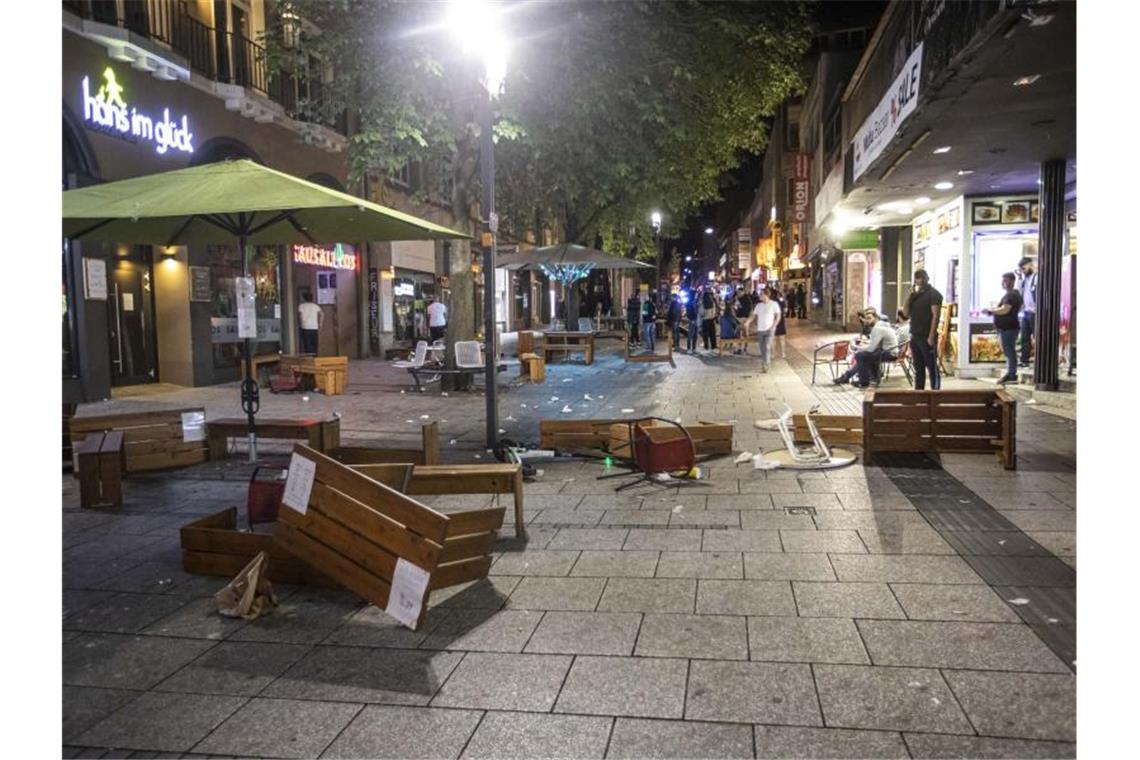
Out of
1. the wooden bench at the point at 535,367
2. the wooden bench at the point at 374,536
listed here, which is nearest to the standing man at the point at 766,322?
the wooden bench at the point at 535,367

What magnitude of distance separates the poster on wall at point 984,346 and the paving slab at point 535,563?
12.0 m

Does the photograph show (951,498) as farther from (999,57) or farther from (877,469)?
(999,57)

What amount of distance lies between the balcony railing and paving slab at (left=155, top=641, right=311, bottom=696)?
42.4 feet

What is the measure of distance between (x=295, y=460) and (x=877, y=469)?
5.38 metres

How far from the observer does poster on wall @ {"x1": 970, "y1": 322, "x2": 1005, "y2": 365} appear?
14891mm

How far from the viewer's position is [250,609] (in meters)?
4.43

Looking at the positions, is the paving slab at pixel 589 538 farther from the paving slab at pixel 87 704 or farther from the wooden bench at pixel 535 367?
the wooden bench at pixel 535 367

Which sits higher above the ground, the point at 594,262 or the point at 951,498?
the point at 594,262

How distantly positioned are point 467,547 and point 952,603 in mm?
2631

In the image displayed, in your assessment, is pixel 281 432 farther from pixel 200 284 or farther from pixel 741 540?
pixel 200 284

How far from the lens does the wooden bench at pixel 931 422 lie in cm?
809

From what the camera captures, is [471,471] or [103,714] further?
[471,471]

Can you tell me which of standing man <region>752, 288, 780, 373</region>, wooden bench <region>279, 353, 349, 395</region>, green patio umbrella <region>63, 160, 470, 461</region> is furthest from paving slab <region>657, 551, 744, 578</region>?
standing man <region>752, 288, 780, 373</region>
